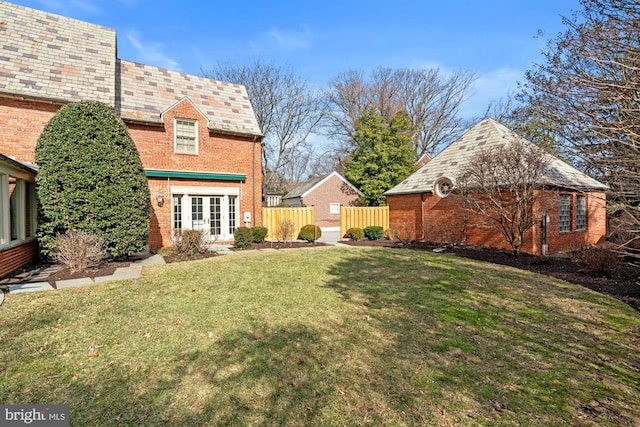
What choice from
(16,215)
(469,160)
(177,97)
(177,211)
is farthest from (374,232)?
(16,215)

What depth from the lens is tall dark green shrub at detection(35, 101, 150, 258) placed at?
8.47 meters

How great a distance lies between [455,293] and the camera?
253 inches

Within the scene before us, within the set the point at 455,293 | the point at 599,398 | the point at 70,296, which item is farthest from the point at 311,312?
the point at 70,296

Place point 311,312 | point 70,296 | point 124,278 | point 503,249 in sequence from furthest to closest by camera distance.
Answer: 1. point 503,249
2. point 124,278
3. point 70,296
4. point 311,312

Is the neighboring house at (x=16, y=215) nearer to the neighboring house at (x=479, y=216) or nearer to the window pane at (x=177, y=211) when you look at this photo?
the window pane at (x=177, y=211)

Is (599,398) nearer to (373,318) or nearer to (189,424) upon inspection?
(373,318)

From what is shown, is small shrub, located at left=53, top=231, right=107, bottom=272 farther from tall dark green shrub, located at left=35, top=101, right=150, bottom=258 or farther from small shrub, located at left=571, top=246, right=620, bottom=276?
small shrub, located at left=571, top=246, right=620, bottom=276

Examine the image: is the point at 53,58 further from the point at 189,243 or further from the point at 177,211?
the point at 189,243

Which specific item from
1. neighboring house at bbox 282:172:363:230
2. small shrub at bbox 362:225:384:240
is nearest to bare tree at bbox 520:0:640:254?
small shrub at bbox 362:225:384:240

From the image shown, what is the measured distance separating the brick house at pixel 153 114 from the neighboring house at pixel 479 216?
8.07 metres

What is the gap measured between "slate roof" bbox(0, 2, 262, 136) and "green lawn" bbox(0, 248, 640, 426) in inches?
355

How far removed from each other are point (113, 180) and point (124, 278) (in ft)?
11.5

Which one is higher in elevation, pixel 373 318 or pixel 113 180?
pixel 113 180

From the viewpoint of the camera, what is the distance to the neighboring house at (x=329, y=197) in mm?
29484
